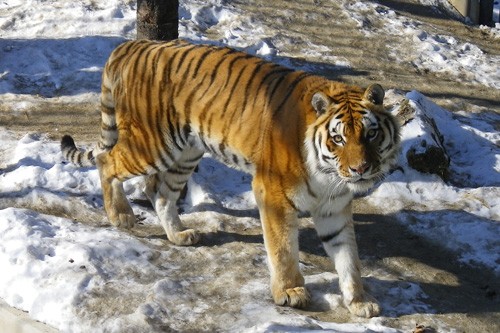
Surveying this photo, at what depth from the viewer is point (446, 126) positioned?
7.67 m

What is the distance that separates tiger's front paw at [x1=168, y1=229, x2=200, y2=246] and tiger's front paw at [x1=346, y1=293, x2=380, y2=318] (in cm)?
128

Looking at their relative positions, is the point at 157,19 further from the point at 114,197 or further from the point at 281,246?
the point at 281,246

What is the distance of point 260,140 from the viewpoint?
5.04 meters

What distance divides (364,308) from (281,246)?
1.86 feet

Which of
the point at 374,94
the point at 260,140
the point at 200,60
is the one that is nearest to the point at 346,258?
the point at 260,140

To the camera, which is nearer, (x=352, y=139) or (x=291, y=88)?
(x=352, y=139)

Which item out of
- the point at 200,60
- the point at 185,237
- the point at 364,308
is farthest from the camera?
the point at 185,237

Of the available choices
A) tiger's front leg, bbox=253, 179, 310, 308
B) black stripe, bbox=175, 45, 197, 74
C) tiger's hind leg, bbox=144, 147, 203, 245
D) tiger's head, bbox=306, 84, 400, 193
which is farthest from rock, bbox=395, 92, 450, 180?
tiger's front leg, bbox=253, 179, 310, 308

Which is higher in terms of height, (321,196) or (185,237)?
(321,196)

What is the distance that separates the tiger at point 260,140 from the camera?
15.4ft

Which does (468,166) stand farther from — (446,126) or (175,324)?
(175,324)

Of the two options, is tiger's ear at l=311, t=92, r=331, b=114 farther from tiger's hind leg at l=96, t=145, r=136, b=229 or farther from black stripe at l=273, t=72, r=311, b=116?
tiger's hind leg at l=96, t=145, r=136, b=229

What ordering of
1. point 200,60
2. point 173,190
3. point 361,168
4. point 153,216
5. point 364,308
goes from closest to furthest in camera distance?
point 361,168 → point 364,308 → point 200,60 → point 173,190 → point 153,216

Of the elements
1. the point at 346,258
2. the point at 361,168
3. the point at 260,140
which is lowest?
the point at 346,258
